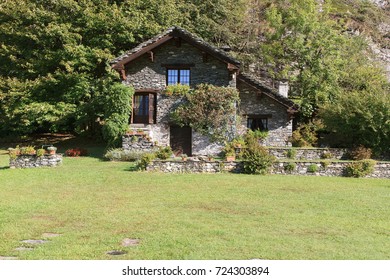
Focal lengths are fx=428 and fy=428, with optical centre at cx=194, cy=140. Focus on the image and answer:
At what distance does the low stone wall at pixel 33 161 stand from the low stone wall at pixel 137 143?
4.51 metres

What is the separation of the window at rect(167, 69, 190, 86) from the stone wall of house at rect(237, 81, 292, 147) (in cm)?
400

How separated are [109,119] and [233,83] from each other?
751cm

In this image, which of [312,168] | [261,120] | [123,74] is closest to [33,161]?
[123,74]

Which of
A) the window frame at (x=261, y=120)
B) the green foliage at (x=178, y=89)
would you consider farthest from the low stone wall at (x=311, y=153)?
the green foliage at (x=178, y=89)

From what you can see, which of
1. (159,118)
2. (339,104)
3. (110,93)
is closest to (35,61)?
(110,93)

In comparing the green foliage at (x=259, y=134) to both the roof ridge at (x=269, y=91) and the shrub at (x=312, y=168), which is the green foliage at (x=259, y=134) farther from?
the shrub at (x=312, y=168)

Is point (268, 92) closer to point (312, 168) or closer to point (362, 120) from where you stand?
point (362, 120)

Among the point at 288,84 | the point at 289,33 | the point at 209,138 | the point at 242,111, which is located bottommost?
the point at 209,138

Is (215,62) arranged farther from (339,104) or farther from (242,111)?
(339,104)

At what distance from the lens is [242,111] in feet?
90.2

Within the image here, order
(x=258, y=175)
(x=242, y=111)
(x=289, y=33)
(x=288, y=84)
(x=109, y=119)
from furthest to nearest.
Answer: (x=289, y=33) → (x=288, y=84) → (x=242, y=111) → (x=109, y=119) → (x=258, y=175)

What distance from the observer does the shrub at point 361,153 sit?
23000 mm

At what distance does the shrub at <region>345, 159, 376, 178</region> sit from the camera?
61.4 ft

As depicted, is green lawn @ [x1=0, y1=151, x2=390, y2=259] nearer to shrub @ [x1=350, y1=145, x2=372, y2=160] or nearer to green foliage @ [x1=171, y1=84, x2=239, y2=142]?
shrub @ [x1=350, y1=145, x2=372, y2=160]
